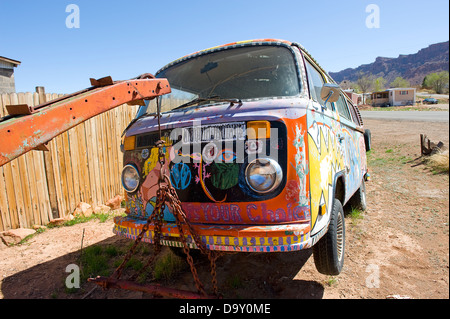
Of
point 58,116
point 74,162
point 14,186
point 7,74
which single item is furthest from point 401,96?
point 58,116

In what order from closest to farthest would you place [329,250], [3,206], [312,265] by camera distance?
[329,250] < [312,265] < [3,206]

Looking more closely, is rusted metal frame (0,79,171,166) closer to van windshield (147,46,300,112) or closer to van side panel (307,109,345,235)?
van windshield (147,46,300,112)

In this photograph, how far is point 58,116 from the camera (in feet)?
5.14

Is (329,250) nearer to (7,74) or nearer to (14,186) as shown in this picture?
(14,186)

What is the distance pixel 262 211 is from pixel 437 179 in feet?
19.7

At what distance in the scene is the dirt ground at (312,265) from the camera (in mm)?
2684

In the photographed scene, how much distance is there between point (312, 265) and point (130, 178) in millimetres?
2205

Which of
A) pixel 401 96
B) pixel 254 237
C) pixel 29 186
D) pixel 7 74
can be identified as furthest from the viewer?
pixel 401 96
